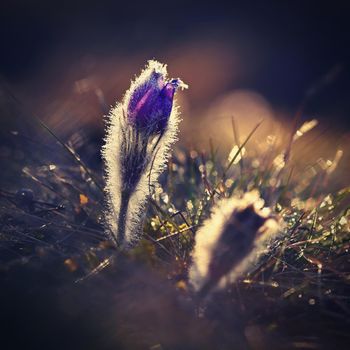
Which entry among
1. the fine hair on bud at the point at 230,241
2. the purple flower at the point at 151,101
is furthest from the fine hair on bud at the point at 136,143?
the fine hair on bud at the point at 230,241

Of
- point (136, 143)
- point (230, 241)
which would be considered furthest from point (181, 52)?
point (230, 241)

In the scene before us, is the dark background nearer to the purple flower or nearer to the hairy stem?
the hairy stem

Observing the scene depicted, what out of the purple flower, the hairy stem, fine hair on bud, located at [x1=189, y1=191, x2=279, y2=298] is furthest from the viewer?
the hairy stem

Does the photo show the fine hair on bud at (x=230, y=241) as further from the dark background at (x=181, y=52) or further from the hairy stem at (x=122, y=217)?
the dark background at (x=181, y=52)

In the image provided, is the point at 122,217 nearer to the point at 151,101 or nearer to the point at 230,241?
the point at 151,101

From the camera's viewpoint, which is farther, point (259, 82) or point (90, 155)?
point (259, 82)

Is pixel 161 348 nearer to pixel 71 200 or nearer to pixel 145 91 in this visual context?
pixel 145 91

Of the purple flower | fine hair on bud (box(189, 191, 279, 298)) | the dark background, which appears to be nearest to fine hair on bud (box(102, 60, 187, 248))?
the purple flower

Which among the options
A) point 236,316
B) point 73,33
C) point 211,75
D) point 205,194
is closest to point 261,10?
point 211,75
